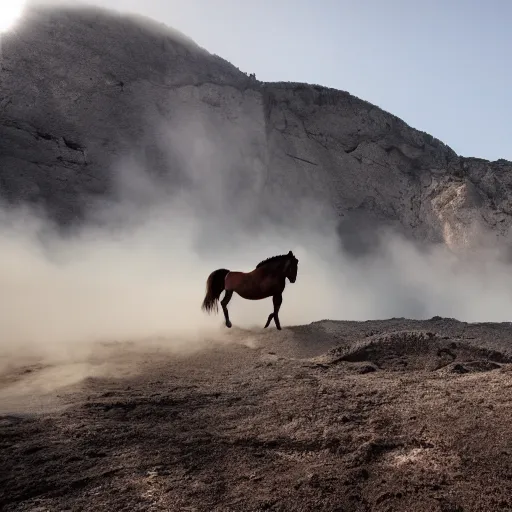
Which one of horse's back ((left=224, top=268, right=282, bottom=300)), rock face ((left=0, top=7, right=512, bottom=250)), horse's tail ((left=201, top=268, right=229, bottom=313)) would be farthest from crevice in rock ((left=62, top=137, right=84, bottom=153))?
horse's back ((left=224, top=268, right=282, bottom=300))

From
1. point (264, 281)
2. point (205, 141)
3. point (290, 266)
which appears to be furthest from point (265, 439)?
point (205, 141)

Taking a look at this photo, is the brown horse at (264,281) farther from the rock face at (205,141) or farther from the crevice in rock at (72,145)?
the crevice in rock at (72,145)

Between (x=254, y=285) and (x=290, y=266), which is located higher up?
(x=290, y=266)

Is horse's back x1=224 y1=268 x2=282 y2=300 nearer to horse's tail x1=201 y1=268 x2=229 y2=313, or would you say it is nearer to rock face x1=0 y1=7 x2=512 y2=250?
horse's tail x1=201 y1=268 x2=229 y2=313

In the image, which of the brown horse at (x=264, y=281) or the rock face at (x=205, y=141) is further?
the rock face at (x=205, y=141)

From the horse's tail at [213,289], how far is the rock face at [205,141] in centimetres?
695

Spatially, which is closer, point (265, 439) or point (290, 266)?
point (265, 439)

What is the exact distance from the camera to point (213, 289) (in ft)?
29.1

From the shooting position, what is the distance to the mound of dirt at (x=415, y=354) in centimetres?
552

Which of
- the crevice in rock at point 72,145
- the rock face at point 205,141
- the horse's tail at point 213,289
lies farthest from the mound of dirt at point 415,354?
the crevice in rock at point 72,145

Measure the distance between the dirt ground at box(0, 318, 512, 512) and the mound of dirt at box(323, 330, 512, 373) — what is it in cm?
5

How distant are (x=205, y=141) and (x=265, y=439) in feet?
48.5

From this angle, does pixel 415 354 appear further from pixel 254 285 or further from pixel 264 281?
pixel 254 285

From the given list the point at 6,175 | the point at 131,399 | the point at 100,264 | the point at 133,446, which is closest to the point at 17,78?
the point at 6,175
